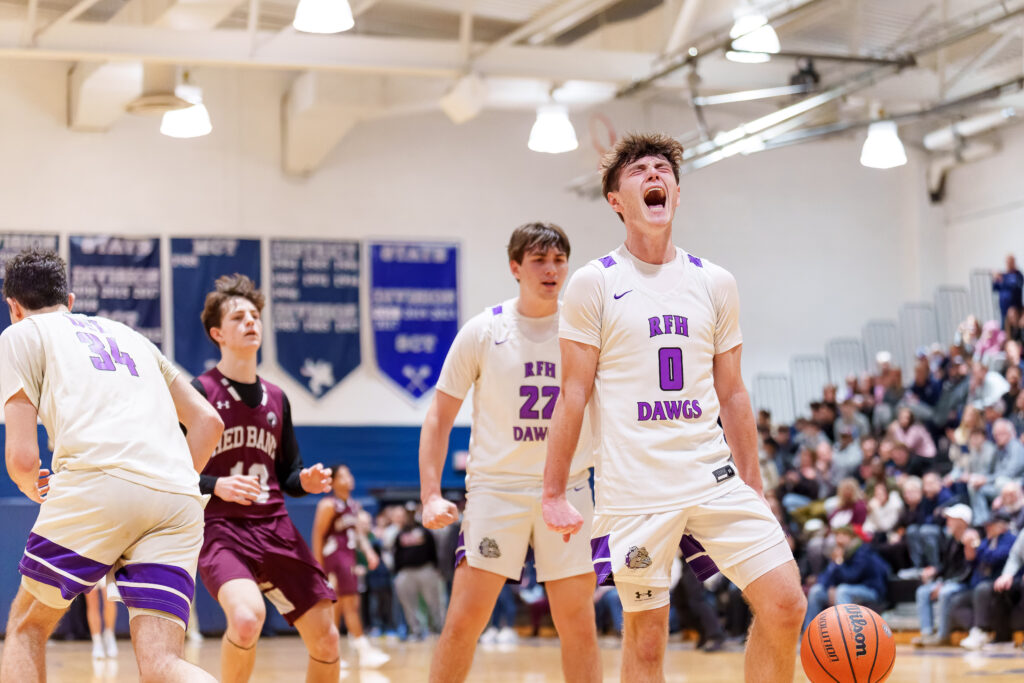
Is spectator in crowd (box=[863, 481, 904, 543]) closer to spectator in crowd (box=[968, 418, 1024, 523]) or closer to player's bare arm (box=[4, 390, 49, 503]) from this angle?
spectator in crowd (box=[968, 418, 1024, 523])

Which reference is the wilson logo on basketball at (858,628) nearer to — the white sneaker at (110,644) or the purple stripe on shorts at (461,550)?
the purple stripe on shorts at (461,550)

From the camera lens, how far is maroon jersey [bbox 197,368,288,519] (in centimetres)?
592

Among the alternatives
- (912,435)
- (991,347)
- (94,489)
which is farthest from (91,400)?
(991,347)

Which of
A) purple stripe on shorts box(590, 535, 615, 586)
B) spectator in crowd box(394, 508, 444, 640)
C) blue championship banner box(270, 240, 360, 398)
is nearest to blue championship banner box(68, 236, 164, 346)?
blue championship banner box(270, 240, 360, 398)

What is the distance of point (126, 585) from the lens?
14.3ft

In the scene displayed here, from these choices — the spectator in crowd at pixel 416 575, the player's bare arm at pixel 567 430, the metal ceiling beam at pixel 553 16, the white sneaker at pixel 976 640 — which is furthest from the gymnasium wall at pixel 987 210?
the player's bare arm at pixel 567 430

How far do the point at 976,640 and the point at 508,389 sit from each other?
7.79 metres

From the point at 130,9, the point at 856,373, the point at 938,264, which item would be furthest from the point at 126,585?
the point at 938,264

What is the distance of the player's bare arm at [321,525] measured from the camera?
12117 millimetres

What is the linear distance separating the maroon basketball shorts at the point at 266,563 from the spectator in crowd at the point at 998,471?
9013 millimetres

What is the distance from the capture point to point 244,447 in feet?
19.7

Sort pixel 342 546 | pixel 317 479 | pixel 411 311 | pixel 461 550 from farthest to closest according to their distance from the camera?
pixel 411 311, pixel 342 546, pixel 317 479, pixel 461 550

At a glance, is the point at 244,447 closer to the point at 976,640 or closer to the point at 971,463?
the point at 976,640

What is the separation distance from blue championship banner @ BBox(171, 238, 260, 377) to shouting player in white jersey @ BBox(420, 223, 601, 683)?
11.8m
